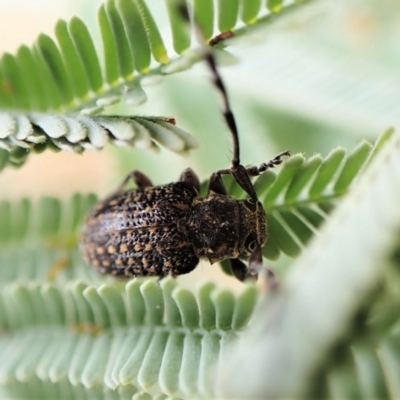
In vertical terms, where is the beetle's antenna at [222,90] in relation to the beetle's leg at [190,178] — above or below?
above

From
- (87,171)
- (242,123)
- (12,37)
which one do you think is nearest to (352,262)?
(242,123)

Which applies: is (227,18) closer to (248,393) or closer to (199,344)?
(199,344)

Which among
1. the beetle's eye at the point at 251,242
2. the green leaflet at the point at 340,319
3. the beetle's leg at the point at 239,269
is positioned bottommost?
the beetle's leg at the point at 239,269

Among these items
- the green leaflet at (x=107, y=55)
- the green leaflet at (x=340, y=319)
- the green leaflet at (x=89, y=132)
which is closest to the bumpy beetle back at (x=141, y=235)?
the green leaflet at (x=107, y=55)

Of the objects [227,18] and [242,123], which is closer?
[227,18]

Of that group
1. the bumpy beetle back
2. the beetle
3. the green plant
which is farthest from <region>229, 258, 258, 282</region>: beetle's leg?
the bumpy beetle back

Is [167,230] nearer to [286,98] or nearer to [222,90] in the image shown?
[222,90]

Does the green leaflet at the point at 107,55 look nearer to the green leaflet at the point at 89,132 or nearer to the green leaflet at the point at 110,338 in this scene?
the green leaflet at the point at 89,132

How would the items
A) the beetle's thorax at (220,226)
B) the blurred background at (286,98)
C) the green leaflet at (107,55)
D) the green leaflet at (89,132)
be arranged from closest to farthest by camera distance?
the green leaflet at (89,132), the green leaflet at (107,55), the beetle's thorax at (220,226), the blurred background at (286,98)
